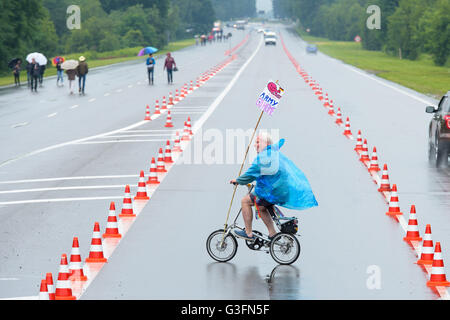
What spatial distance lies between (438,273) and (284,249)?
76.8 inches

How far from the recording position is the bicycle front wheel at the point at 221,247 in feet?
38.5

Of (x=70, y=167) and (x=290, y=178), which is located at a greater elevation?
(x=290, y=178)

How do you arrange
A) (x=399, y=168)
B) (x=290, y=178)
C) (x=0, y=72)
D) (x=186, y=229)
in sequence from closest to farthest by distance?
(x=290, y=178)
(x=186, y=229)
(x=399, y=168)
(x=0, y=72)

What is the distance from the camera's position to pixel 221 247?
1177cm

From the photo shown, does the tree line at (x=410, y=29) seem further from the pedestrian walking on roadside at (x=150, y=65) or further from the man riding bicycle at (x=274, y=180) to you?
the man riding bicycle at (x=274, y=180)

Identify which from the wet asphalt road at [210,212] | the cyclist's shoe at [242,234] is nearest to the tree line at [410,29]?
the wet asphalt road at [210,212]

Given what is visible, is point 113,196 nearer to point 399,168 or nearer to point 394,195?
point 394,195

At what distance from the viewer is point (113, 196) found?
16.8 meters

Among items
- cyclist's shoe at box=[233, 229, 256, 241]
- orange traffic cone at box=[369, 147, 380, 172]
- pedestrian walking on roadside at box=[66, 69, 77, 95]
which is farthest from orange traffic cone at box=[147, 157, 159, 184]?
pedestrian walking on roadside at box=[66, 69, 77, 95]

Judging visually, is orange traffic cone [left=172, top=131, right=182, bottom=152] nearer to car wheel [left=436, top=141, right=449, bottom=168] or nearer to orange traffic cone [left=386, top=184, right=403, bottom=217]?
car wheel [left=436, top=141, right=449, bottom=168]

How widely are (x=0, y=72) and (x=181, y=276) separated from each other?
205 feet

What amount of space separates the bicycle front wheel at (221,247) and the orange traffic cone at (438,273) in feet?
8.37

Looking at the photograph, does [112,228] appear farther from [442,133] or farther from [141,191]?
[442,133]
